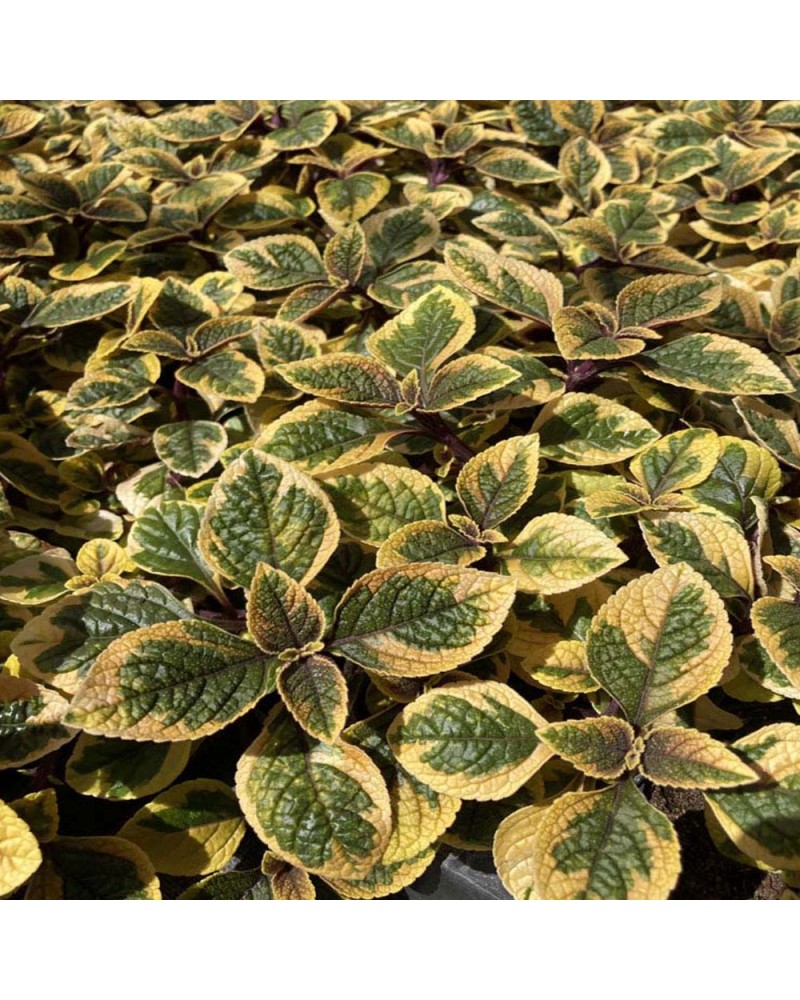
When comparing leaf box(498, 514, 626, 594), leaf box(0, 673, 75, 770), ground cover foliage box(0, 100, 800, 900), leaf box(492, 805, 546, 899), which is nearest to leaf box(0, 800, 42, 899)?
ground cover foliage box(0, 100, 800, 900)

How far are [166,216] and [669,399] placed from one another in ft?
3.94

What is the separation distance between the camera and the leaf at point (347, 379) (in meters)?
1.30

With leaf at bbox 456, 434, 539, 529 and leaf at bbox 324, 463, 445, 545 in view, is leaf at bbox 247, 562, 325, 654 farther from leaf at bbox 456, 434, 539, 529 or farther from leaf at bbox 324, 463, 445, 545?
Answer: leaf at bbox 456, 434, 539, 529

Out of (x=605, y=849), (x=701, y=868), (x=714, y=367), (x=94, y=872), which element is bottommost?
(x=701, y=868)

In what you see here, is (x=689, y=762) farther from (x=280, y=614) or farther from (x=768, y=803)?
(x=280, y=614)

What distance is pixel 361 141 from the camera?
223 centimetres

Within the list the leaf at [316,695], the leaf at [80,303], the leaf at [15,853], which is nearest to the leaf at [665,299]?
the leaf at [316,695]

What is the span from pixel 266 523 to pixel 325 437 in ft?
0.76

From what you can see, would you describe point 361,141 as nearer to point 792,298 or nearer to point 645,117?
point 645,117

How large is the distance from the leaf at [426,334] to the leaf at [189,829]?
68 cm

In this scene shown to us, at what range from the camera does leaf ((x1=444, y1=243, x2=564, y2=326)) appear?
1469 mm

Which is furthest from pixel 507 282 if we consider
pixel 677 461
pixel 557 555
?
pixel 557 555

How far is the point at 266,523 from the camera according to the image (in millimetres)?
1119

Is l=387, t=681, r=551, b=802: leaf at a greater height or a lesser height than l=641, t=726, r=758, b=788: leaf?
lesser
